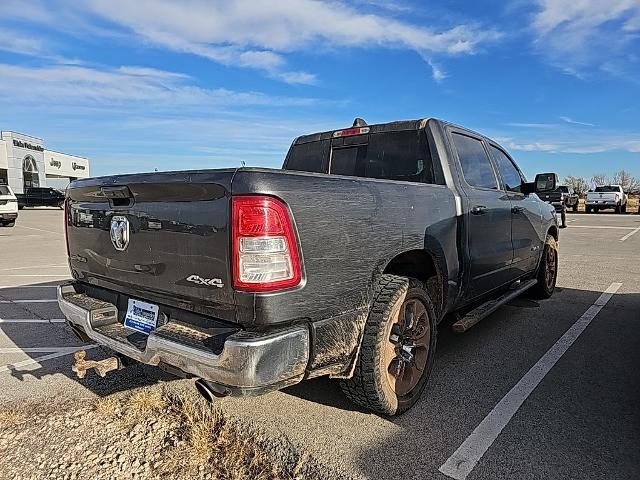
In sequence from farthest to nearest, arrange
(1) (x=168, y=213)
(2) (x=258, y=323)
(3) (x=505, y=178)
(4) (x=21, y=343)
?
(3) (x=505, y=178)
(4) (x=21, y=343)
(1) (x=168, y=213)
(2) (x=258, y=323)

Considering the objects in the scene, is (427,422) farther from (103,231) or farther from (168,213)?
(103,231)

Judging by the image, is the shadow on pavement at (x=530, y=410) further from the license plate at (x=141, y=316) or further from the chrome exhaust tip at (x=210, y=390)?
the license plate at (x=141, y=316)

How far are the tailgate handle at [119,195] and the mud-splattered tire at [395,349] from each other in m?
1.57

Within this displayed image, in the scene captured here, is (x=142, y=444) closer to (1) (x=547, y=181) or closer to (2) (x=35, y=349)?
(2) (x=35, y=349)

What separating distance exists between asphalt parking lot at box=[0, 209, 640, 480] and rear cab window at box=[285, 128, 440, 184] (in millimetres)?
1661

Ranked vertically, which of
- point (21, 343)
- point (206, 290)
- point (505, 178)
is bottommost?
point (21, 343)

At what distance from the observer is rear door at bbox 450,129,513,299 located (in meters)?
4.05

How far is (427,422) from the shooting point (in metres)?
3.09

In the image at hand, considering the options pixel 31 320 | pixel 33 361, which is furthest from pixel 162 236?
pixel 31 320

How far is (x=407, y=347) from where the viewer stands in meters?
3.25

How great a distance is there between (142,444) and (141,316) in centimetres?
73

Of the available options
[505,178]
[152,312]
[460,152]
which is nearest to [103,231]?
[152,312]

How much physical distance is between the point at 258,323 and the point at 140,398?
5.11 ft

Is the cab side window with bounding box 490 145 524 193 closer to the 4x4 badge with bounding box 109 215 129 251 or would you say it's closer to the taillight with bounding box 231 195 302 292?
the taillight with bounding box 231 195 302 292
